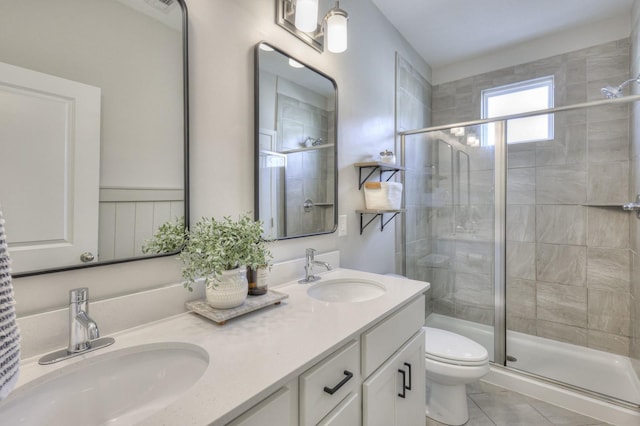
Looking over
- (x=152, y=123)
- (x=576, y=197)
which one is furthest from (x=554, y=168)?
(x=152, y=123)

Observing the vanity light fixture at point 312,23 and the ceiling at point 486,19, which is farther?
the ceiling at point 486,19

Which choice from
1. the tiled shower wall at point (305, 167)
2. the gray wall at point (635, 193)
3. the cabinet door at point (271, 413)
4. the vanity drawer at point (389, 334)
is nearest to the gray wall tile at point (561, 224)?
the gray wall at point (635, 193)

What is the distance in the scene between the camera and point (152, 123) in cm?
92

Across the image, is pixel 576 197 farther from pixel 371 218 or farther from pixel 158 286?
pixel 158 286

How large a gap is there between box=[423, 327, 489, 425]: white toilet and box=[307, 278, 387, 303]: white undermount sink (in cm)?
61

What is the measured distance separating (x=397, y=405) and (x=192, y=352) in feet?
2.62

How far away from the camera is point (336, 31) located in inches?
55.5

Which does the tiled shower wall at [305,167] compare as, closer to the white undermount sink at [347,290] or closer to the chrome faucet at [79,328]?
the white undermount sink at [347,290]

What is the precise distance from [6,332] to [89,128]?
27.7 inches

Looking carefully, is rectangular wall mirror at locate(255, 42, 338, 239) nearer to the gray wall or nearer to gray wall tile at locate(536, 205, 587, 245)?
gray wall tile at locate(536, 205, 587, 245)

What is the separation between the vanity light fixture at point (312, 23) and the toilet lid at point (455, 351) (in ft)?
5.48

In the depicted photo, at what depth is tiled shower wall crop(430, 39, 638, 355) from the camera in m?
2.14

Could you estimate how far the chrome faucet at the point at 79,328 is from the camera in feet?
2.31

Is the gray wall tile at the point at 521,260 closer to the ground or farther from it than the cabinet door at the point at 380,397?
farther from it
